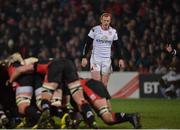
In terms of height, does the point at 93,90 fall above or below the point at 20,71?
below

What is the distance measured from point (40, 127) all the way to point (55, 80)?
0.84m

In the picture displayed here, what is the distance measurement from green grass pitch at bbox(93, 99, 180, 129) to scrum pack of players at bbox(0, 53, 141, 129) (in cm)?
80

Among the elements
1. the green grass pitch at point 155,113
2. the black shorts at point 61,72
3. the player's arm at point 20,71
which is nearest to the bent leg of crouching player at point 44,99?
the black shorts at point 61,72

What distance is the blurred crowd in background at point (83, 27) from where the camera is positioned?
918 inches

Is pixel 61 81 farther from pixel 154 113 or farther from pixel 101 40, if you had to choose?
pixel 154 113

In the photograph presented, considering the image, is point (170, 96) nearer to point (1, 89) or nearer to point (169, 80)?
point (169, 80)

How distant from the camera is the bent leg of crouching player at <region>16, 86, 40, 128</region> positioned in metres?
10.9

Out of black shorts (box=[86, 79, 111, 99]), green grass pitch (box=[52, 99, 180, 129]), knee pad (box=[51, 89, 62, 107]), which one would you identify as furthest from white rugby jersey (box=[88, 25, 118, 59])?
knee pad (box=[51, 89, 62, 107])

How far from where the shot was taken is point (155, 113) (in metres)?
15.6

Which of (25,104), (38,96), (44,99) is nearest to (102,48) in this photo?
(38,96)

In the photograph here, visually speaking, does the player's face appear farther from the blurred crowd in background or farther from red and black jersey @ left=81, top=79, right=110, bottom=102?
the blurred crowd in background

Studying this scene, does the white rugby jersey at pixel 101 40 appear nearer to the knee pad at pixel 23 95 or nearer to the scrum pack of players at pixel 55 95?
the scrum pack of players at pixel 55 95

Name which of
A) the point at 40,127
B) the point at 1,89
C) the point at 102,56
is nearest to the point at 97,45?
the point at 102,56

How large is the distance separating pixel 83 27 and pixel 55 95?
14.1 m
